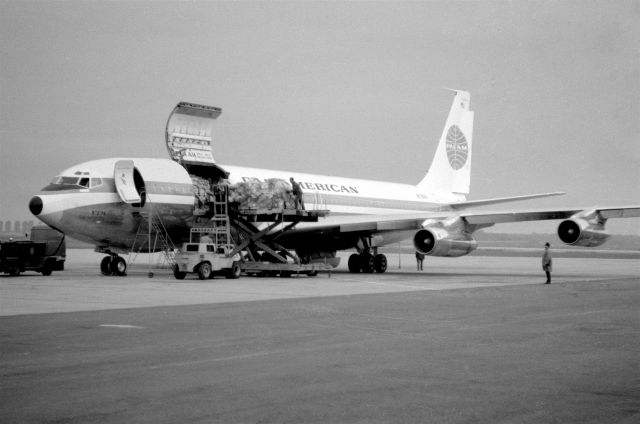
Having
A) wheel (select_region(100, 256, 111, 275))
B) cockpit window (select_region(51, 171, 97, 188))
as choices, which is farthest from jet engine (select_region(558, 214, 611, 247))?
cockpit window (select_region(51, 171, 97, 188))

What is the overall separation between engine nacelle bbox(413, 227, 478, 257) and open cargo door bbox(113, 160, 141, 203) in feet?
34.4

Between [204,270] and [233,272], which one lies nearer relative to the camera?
[204,270]

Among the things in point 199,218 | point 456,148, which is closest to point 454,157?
point 456,148

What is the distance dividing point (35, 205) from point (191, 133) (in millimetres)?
5992

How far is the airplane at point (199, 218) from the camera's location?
27.6 metres

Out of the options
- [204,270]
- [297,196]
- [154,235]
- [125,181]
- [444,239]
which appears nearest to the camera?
[204,270]

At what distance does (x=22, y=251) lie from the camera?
28.2 meters

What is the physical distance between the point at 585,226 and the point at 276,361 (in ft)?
77.1

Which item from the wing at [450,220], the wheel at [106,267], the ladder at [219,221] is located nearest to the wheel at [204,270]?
the ladder at [219,221]

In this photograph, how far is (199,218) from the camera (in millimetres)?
30062

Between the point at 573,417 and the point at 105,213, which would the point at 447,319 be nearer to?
the point at 573,417

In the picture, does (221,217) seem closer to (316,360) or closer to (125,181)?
(125,181)

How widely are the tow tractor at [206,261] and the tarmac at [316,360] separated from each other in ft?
27.1

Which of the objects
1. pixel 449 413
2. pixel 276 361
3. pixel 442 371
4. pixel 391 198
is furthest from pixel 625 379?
pixel 391 198
